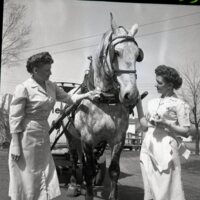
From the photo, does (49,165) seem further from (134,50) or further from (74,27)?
(74,27)

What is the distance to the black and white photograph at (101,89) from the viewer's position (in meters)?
2.43

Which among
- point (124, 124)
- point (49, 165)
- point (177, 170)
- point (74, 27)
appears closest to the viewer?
point (177, 170)

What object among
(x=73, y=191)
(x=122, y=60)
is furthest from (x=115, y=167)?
(x=122, y=60)

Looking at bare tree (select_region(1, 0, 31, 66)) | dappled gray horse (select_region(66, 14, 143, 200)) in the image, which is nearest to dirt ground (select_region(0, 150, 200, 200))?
dappled gray horse (select_region(66, 14, 143, 200))

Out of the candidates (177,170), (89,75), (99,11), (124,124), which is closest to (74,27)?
(99,11)

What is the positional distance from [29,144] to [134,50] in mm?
1164

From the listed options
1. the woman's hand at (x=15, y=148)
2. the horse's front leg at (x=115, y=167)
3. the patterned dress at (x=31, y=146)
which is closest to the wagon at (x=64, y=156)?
the horse's front leg at (x=115, y=167)

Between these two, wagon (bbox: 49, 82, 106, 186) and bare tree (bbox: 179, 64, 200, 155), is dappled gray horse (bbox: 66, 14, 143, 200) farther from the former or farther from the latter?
bare tree (bbox: 179, 64, 200, 155)

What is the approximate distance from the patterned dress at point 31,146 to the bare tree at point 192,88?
165 centimetres

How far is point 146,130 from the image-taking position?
263cm

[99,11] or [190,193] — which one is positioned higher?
[99,11]

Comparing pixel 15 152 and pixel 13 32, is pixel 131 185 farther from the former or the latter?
pixel 13 32

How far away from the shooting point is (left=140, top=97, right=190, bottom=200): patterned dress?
2.35 m

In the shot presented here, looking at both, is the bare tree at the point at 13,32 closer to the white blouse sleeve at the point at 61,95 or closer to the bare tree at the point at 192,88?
the white blouse sleeve at the point at 61,95
